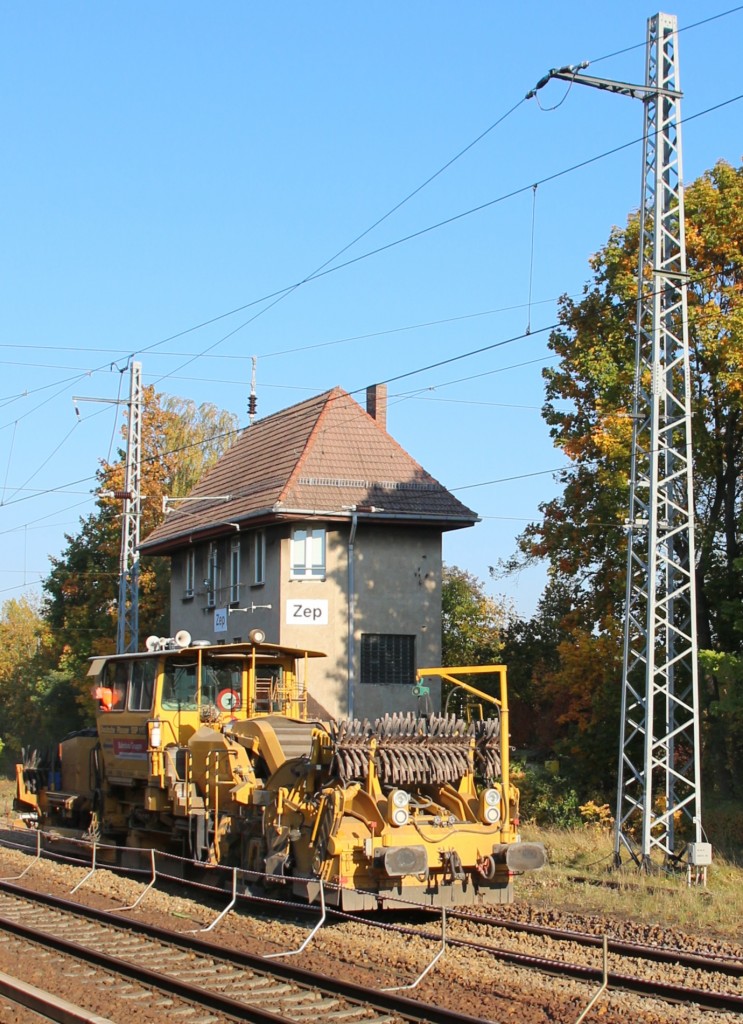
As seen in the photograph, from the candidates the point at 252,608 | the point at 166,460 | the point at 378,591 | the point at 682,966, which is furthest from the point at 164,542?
the point at 682,966

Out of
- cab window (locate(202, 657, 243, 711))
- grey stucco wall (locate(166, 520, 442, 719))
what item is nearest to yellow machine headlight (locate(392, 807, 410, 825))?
cab window (locate(202, 657, 243, 711))

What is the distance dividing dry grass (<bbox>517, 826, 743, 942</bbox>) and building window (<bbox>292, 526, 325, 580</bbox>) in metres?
14.8

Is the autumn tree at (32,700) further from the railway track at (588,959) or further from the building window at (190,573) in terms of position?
the railway track at (588,959)

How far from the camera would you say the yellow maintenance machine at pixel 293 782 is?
12.8 meters

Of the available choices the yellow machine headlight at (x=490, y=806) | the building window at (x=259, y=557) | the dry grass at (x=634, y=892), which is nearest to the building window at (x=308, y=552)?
the building window at (x=259, y=557)

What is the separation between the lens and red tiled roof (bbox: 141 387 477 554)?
34344mm

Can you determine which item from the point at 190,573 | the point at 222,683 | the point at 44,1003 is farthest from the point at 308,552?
the point at 44,1003

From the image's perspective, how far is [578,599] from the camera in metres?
30.0

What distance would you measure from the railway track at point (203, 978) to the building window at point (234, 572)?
2206cm

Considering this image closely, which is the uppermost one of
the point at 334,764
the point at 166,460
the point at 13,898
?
the point at 166,460

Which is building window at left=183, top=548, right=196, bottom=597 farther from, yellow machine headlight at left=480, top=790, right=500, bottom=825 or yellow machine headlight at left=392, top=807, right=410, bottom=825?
yellow machine headlight at left=392, top=807, right=410, bottom=825

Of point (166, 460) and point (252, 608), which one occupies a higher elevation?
point (166, 460)

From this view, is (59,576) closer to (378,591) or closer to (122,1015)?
(378,591)

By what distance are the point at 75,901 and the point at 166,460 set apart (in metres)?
38.9
